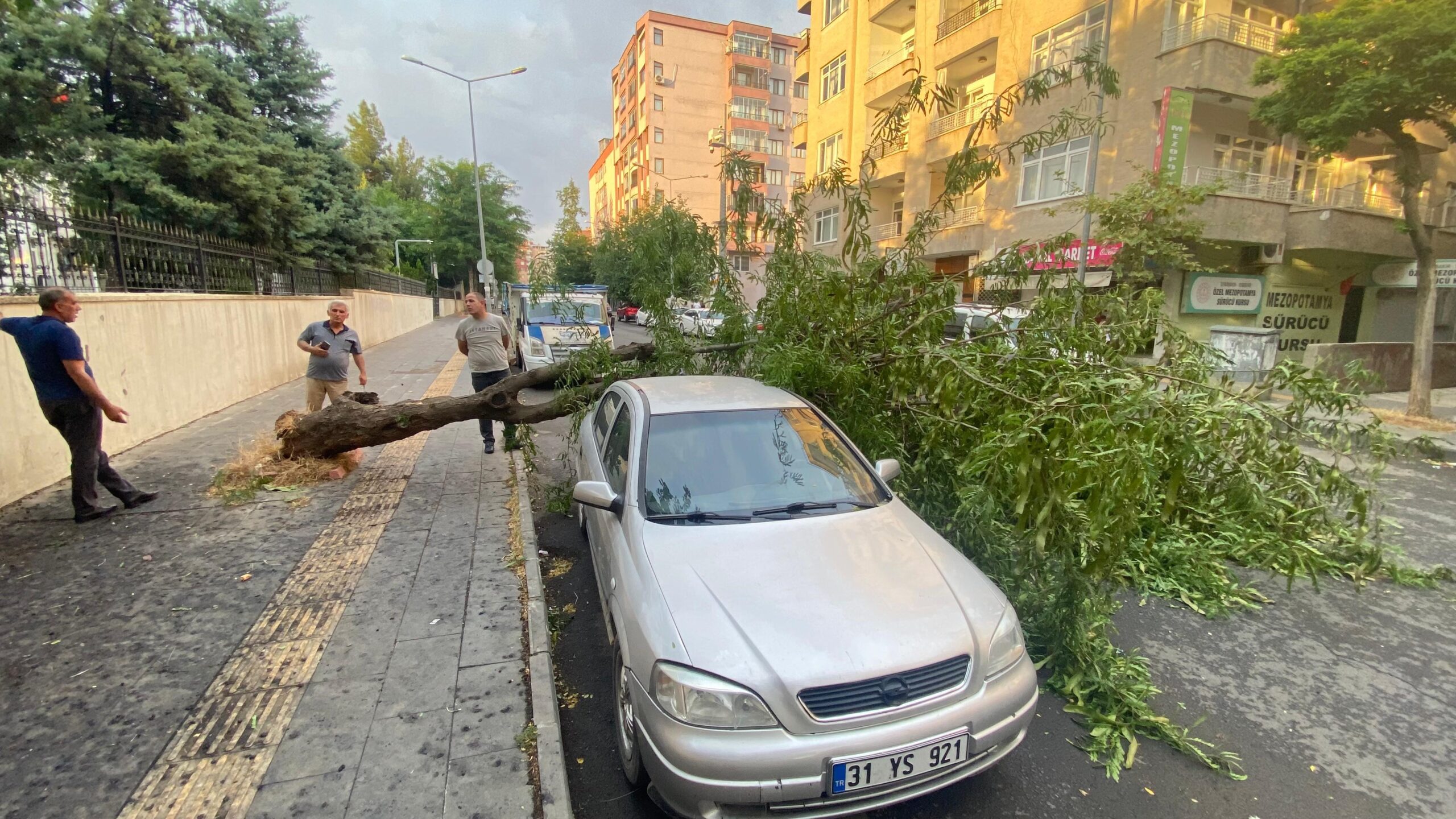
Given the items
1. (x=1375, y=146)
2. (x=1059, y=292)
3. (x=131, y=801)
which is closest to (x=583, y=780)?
(x=131, y=801)

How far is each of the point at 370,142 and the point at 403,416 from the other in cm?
5924

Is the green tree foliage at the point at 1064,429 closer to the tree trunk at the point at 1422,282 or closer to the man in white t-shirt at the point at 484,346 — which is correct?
the man in white t-shirt at the point at 484,346

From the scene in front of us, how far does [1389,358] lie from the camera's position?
1362 cm

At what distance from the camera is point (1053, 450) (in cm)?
290

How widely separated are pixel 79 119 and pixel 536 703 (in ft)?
42.1

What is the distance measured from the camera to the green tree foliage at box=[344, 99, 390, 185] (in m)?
51.4

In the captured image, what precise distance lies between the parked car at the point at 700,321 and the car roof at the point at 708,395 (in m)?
2.02

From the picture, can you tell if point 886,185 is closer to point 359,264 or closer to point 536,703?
point 359,264

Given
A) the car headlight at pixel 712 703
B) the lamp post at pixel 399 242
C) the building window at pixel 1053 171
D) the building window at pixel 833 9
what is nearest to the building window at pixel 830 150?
the building window at pixel 833 9

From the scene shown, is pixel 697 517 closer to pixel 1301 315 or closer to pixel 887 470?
pixel 887 470

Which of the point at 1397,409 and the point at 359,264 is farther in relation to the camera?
the point at 359,264

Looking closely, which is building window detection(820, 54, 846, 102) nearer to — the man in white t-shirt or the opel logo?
the man in white t-shirt

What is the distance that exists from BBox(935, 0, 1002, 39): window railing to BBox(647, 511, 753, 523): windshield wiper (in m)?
22.3

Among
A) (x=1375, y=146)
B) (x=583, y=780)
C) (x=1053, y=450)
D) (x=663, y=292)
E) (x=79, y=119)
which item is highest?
(x=1375, y=146)
